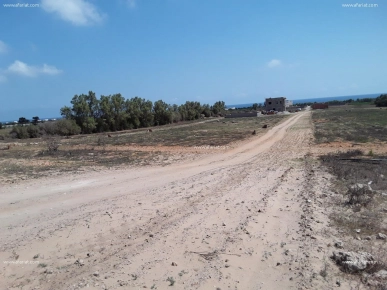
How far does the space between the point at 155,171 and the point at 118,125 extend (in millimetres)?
47564

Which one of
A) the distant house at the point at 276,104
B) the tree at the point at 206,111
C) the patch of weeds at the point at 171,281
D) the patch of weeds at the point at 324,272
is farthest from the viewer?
the distant house at the point at 276,104

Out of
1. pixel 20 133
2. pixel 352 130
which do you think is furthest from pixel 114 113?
pixel 352 130

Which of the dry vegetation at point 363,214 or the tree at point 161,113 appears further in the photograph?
the tree at point 161,113

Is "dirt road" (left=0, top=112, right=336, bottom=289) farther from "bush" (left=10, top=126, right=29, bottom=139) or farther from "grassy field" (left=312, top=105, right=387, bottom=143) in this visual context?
"bush" (left=10, top=126, right=29, bottom=139)

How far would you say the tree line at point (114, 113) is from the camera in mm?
53781

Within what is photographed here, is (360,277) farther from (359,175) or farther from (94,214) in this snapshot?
(359,175)

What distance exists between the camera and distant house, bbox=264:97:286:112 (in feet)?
359

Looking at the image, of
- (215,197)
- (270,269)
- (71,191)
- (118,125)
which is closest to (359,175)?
(215,197)

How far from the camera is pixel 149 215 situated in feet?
23.5

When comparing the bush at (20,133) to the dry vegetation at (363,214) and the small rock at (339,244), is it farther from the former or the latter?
the small rock at (339,244)

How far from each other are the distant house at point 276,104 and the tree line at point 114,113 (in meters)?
50.3

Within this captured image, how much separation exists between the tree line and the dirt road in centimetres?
4571

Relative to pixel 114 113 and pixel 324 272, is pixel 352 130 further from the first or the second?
pixel 114 113

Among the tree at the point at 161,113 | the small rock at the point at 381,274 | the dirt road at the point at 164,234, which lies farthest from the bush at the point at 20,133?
the small rock at the point at 381,274
